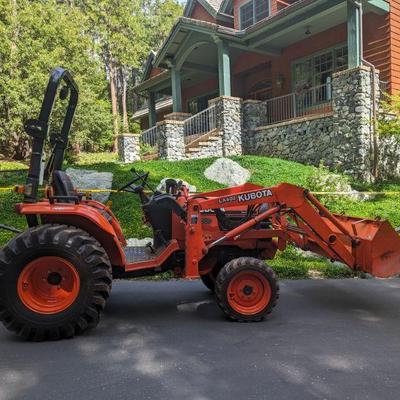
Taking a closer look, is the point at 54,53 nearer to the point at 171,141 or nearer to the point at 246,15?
the point at 171,141

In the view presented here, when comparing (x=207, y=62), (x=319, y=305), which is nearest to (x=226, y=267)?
(x=319, y=305)

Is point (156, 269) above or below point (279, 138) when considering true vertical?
below

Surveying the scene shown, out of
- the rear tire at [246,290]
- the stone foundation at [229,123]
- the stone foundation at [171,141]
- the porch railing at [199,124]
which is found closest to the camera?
the rear tire at [246,290]

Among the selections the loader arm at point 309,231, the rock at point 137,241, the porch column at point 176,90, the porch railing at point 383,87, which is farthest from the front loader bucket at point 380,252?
the porch column at point 176,90

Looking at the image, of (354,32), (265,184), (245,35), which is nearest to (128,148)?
(245,35)

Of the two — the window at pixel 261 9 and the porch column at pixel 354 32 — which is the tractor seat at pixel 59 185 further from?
the window at pixel 261 9

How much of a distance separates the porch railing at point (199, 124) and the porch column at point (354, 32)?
5.65 metres

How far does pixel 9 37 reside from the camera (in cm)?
2177

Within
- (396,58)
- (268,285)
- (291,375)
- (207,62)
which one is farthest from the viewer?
(207,62)

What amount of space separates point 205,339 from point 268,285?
0.97 meters

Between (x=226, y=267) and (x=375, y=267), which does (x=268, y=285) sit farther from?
(x=375, y=267)

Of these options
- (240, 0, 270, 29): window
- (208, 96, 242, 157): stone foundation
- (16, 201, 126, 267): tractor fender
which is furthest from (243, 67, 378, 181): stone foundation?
(16, 201, 126, 267): tractor fender

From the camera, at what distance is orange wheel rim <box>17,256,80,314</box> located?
431cm

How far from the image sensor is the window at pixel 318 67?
16766mm
